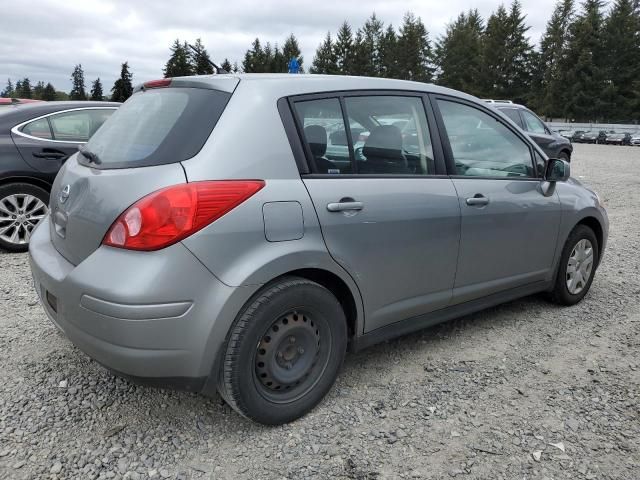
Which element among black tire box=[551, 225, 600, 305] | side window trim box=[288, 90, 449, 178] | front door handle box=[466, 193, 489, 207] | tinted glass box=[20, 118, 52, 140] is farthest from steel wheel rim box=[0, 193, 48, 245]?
black tire box=[551, 225, 600, 305]

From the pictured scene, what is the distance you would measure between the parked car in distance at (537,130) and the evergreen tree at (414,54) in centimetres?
6831

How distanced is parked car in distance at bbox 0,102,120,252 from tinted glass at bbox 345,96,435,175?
4011mm

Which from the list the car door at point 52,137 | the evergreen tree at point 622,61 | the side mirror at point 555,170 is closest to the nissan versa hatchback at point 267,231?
the side mirror at point 555,170

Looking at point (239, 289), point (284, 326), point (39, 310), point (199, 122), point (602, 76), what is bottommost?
point (39, 310)

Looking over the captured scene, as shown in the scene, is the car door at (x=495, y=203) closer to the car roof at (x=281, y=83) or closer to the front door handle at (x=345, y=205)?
the car roof at (x=281, y=83)

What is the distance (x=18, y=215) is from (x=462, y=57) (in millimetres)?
76060

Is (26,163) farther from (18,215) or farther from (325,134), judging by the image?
(325,134)

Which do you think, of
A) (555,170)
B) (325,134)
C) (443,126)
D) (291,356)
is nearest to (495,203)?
(443,126)

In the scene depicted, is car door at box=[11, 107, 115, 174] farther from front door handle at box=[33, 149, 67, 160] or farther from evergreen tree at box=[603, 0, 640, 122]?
evergreen tree at box=[603, 0, 640, 122]

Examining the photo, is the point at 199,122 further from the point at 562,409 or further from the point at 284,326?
the point at 562,409

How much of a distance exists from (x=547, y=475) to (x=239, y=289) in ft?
5.04

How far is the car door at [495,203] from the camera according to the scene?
334cm

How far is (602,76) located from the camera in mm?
59625

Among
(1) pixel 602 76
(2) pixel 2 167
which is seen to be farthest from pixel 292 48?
(2) pixel 2 167
